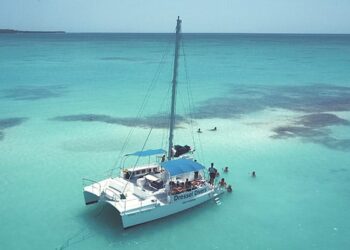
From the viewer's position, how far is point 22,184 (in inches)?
891

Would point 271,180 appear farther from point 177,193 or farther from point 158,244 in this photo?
point 158,244

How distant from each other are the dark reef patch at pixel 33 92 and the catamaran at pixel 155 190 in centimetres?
3148

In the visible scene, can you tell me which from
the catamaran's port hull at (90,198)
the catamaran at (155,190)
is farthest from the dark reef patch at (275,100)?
the catamaran's port hull at (90,198)

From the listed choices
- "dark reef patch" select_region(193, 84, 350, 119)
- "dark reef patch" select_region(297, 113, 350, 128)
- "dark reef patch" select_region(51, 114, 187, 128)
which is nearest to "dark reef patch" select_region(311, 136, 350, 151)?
"dark reef patch" select_region(297, 113, 350, 128)

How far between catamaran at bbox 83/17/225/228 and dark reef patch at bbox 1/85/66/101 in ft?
103

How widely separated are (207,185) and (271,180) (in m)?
5.58

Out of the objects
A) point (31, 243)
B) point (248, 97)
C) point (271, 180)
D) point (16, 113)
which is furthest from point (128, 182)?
point (248, 97)

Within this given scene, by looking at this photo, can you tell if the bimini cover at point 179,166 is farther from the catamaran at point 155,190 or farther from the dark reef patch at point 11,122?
the dark reef patch at point 11,122

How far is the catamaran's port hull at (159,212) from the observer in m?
17.6

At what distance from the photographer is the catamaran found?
18.0 meters

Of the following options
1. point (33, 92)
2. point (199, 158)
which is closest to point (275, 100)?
point (199, 158)

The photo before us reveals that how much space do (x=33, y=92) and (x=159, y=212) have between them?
3981cm

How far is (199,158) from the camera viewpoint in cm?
2742

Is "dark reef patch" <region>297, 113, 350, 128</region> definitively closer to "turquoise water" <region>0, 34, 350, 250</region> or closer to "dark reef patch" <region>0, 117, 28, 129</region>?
"turquoise water" <region>0, 34, 350, 250</region>
